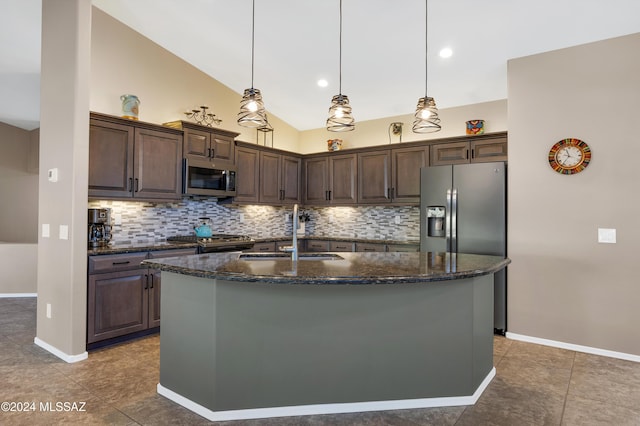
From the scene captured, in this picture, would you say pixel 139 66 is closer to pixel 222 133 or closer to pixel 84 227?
pixel 222 133

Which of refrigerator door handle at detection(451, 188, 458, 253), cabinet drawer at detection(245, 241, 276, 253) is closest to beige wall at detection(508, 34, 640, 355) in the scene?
refrigerator door handle at detection(451, 188, 458, 253)

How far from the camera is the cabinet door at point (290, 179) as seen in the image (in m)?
5.69

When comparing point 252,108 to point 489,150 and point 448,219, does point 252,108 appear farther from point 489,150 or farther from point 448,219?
point 489,150

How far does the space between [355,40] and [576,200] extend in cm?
270

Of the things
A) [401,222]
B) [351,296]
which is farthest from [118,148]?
[401,222]

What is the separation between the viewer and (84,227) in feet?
10.4

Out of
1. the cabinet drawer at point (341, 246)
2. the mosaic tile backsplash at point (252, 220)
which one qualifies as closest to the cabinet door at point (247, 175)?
the mosaic tile backsplash at point (252, 220)

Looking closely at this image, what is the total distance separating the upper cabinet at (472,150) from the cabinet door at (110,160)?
3590 mm

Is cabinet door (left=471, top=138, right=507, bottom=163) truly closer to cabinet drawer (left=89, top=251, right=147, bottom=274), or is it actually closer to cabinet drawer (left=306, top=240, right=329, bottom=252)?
cabinet drawer (left=306, top=240, right=329, bottom=252)

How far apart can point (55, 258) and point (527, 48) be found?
4.87m

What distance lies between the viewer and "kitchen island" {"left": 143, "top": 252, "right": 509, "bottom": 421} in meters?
2.21

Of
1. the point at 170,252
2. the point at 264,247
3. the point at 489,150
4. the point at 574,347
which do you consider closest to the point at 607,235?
the point at 574,347

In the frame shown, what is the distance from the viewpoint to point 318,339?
2.28 m

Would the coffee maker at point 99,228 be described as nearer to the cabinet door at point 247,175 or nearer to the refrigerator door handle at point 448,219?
the cabinet door at point 247,175
